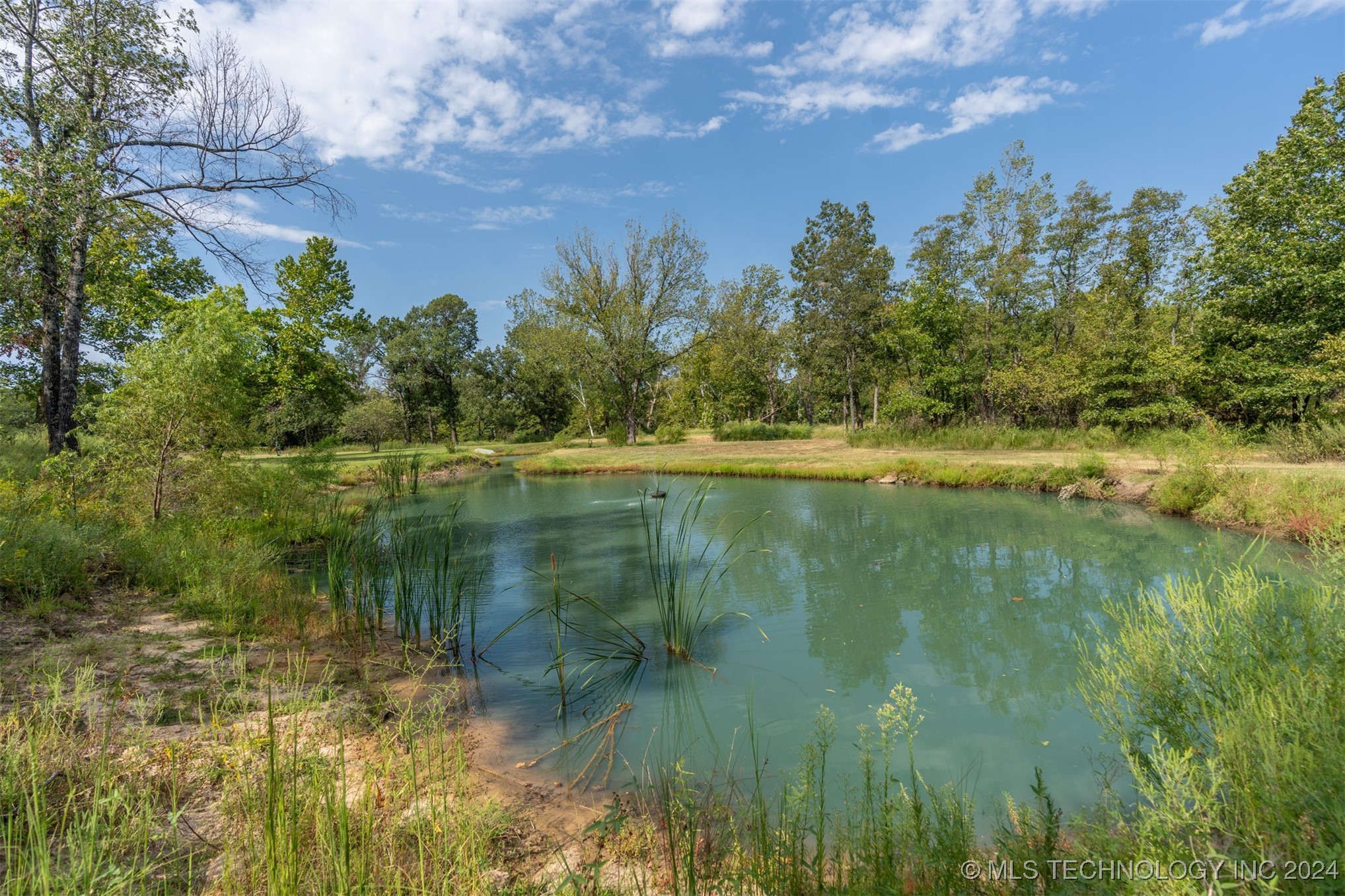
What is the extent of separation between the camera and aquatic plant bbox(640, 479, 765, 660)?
5828 mm

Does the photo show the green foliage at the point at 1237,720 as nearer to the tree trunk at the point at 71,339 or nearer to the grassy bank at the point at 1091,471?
the grassy bank at the point at 1091,471

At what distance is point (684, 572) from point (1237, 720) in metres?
3.97

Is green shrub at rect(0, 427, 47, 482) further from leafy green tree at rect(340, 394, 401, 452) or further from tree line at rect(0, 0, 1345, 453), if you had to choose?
leafy green tree at rect(340, 394, 401, 452)

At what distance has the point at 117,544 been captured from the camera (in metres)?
6.98

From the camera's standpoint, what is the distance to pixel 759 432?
37.4 m

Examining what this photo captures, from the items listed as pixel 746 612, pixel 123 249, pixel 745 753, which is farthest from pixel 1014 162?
pixel 123 249

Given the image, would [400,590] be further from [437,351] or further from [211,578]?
[437,351]

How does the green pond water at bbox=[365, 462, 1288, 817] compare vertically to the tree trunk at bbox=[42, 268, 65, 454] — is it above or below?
below

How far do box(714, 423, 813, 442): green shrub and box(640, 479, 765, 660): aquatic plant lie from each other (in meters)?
22.5

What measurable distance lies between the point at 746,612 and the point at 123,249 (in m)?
16.2

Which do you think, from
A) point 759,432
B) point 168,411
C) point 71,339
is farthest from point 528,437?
point 168,411

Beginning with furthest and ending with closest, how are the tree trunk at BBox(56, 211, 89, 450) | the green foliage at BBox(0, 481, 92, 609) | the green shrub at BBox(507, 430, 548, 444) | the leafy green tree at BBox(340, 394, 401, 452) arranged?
the green shrub at BBox(507, 430, 548, 444)
the leafy green tree at BBox(340, 394, 401, 452)
the tree trunk at BBox(56, 211, 89, 450)
the green foliage at BBox(0, 481, 92, 609)

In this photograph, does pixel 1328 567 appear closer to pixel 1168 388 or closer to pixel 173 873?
pixel 173 873

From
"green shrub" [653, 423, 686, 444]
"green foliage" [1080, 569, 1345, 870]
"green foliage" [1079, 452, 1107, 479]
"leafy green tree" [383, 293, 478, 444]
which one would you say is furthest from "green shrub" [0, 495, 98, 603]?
"leafy green tree" [383, 293, 478, 444]
